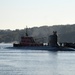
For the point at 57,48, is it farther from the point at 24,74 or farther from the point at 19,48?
the point at 24,74

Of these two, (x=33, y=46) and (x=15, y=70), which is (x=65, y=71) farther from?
(x=33, y=46)

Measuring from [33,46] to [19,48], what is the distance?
768 cm

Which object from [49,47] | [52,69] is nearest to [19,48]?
[49,47]

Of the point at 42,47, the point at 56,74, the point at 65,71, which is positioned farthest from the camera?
the point at 42,47

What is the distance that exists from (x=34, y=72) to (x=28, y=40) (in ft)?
321

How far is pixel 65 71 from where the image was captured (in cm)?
6569

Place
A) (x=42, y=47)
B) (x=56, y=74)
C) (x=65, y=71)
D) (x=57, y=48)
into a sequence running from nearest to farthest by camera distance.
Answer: (x=56, y=74) → (x=65, y=71) → (x=57, y=48) → (x=42, y=47)

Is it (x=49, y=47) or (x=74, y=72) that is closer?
(x=74, y=72)

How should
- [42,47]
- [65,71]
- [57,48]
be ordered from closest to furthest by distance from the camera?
1. [65,71]
2. [57,48]
3. [42,47]

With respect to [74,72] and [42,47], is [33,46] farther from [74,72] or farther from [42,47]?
[74,72]

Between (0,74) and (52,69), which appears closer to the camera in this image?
(0,74)

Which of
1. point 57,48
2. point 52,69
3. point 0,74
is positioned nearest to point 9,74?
point 0,74

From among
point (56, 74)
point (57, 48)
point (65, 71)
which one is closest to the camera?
point (56, 74)

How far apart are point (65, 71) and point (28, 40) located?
97.4m
